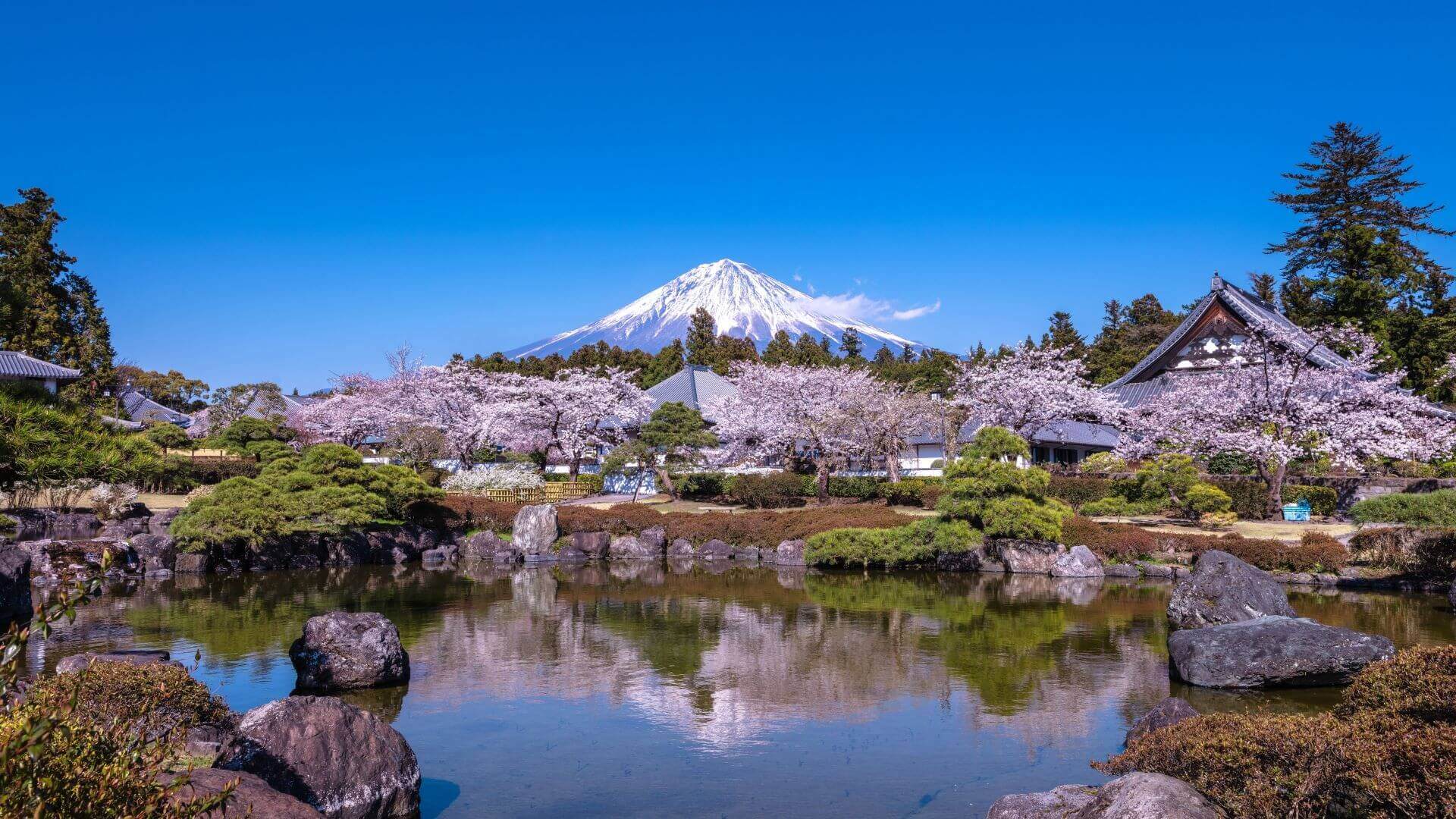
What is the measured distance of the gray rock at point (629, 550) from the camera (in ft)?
80.8

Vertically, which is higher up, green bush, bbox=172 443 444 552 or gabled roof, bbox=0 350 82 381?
gabled roof, bbox=0 350 82 381

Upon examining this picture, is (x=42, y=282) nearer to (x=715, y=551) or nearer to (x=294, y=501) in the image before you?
(x=294, y=501)

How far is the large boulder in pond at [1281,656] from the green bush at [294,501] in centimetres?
1737

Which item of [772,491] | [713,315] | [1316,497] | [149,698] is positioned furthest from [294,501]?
[713,315]

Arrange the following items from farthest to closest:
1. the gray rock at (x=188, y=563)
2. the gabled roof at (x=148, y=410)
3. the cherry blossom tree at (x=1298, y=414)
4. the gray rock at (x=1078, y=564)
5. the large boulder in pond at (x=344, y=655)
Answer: the gabled roof at (x=148, y=410) → the cherry blossom tree at (x=1298, y=414) → the gray rock at (x=188, y=563) → the gray rock at (x=1078, y=564) → the large boulder in pond at (x=344, y=655)

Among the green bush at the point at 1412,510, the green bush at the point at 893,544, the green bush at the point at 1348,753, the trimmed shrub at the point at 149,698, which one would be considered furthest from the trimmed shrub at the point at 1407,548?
the trimmed shrub at the point at 149,698

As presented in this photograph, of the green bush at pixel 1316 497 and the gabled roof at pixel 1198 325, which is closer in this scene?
the green bush at pixel 1316 497

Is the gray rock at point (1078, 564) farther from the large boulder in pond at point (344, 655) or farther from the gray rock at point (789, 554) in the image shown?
the large boulder in pond at point (344, 655)

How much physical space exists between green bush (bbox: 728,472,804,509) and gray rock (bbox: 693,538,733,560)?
24.2ft

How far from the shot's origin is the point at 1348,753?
5367 millimetres

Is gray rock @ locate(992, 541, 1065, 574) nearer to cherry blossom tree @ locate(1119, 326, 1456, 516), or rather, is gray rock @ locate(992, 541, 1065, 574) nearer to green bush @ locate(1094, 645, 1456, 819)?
cherry blossom tree @ locate(1119, 326, 1456, 516)

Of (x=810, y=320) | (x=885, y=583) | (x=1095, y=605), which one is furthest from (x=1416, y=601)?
(x=810, y=320)

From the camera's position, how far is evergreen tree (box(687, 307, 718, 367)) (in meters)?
61.4

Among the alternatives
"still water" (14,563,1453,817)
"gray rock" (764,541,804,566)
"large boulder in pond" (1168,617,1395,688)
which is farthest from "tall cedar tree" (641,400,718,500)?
"large boulder in pond" (1168,617,1395,688)
